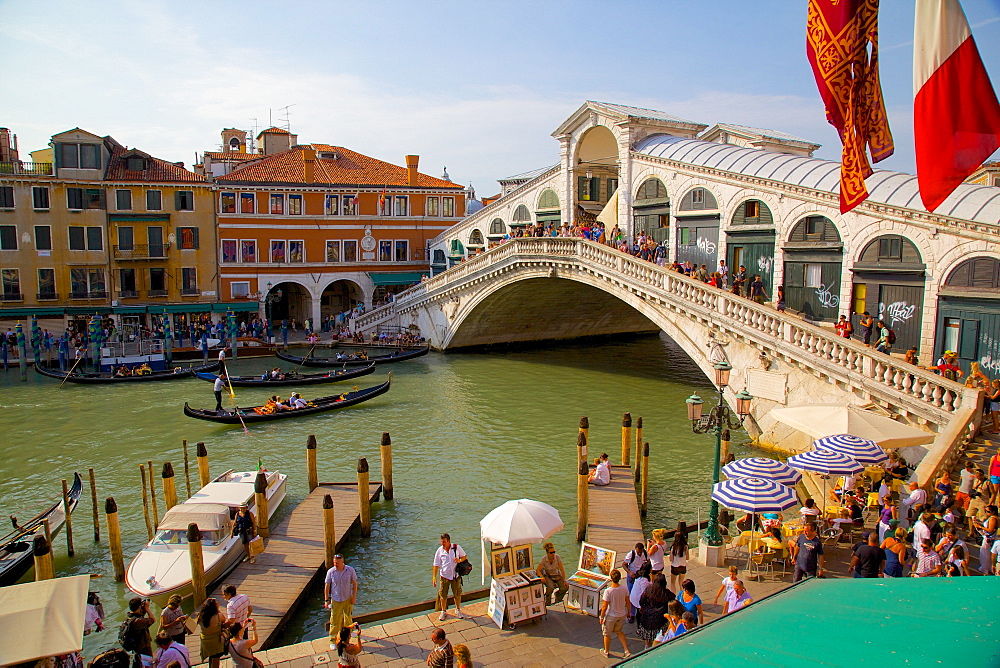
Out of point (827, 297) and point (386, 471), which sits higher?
point (827, 297)

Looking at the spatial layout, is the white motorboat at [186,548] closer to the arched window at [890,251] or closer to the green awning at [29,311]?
the arched window at [890,251]

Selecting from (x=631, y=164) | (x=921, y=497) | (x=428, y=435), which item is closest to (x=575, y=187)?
(x=631, y=164)

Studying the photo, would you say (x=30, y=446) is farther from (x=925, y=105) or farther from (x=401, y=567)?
(x=925, y=105)

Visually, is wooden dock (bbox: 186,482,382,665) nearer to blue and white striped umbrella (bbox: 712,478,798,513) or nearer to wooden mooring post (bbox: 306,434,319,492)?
wooden mooring post (bbox: 306,434,319,492)

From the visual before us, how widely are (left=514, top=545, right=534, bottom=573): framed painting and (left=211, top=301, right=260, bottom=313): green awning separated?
2638 centimetres

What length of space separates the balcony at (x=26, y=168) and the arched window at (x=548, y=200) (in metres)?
19.6

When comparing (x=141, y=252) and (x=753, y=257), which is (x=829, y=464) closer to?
(x=753, y=257)

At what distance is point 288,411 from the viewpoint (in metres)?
19.4

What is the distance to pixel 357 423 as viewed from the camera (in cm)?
1945

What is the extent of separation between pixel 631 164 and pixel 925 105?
19.8m

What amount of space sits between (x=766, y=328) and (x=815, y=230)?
11.9 feet

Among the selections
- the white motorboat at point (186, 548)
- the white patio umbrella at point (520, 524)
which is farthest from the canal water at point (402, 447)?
the white patio umbrella at point (520, 524)

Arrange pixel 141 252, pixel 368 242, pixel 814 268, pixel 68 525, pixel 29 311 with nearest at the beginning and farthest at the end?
pixel 68 525 → pixel 814 268 → pixel 29 311 → pixel 141 252 → pixel 368 242

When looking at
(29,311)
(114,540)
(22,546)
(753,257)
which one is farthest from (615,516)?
A: (29,311)
